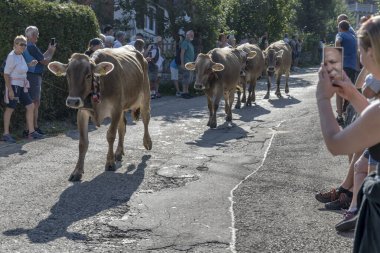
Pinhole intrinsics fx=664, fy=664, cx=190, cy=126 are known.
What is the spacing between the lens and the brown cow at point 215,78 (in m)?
14.7

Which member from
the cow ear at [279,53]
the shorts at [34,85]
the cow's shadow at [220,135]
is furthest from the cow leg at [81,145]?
the cow ear at [279,53]

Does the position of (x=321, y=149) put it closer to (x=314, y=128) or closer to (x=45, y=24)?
(x=314, y=128)

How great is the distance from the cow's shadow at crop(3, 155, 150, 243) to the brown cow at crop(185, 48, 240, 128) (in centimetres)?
515

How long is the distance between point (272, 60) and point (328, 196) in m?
14.6

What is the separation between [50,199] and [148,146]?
11.8 ft

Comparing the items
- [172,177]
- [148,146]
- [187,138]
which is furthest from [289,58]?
[172,177]

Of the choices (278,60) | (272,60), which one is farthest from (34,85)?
(278,60)

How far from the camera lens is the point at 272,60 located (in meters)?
22.0

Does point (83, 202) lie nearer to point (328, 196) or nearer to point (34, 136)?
point (328, 196)

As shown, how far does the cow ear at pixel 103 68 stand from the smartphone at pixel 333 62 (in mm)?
5732

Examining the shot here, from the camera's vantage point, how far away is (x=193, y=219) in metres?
6.94

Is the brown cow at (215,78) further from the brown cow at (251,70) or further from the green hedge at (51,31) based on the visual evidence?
the green hedge at (51,31)

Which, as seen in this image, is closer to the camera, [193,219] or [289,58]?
[193,219]

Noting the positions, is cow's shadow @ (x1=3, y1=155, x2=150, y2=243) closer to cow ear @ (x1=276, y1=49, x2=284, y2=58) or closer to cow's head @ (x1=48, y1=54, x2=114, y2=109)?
cow's head @ (x1=48, y1=54, x2=114, y2=109)
